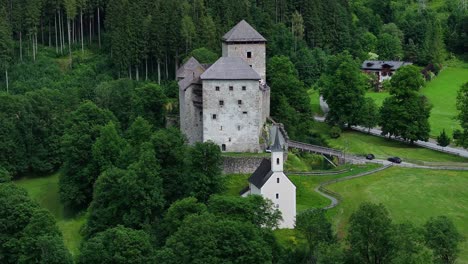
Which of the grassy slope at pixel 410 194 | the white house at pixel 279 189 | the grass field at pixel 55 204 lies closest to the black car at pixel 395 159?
the grassy slope at pixel 410 194

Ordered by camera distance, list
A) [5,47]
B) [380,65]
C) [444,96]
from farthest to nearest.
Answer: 1. [380,65]
2. [444,96]
3. [5,47]

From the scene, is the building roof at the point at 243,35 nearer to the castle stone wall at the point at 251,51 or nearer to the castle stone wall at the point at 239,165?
the castle stone wall at the point at 251,51

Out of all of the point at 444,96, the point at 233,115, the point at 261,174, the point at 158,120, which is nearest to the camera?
the point at 261,174

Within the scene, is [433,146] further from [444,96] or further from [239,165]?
[444,96]

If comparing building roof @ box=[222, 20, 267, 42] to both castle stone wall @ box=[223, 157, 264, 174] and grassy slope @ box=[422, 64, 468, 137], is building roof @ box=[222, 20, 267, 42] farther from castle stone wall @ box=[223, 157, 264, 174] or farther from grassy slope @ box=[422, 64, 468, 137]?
grassy slope @ box=[422, 64, 468, 137]

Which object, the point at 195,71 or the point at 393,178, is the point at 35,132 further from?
the point at 393,178

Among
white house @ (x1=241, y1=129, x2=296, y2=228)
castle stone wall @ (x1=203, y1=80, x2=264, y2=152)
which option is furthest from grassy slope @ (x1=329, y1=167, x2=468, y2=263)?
castle stone wall @ (x1=203, y1=80, x2=264, y2=152)

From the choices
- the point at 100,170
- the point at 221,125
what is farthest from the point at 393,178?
the point at 100,170

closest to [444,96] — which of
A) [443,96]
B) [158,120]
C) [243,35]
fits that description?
[443,96]
